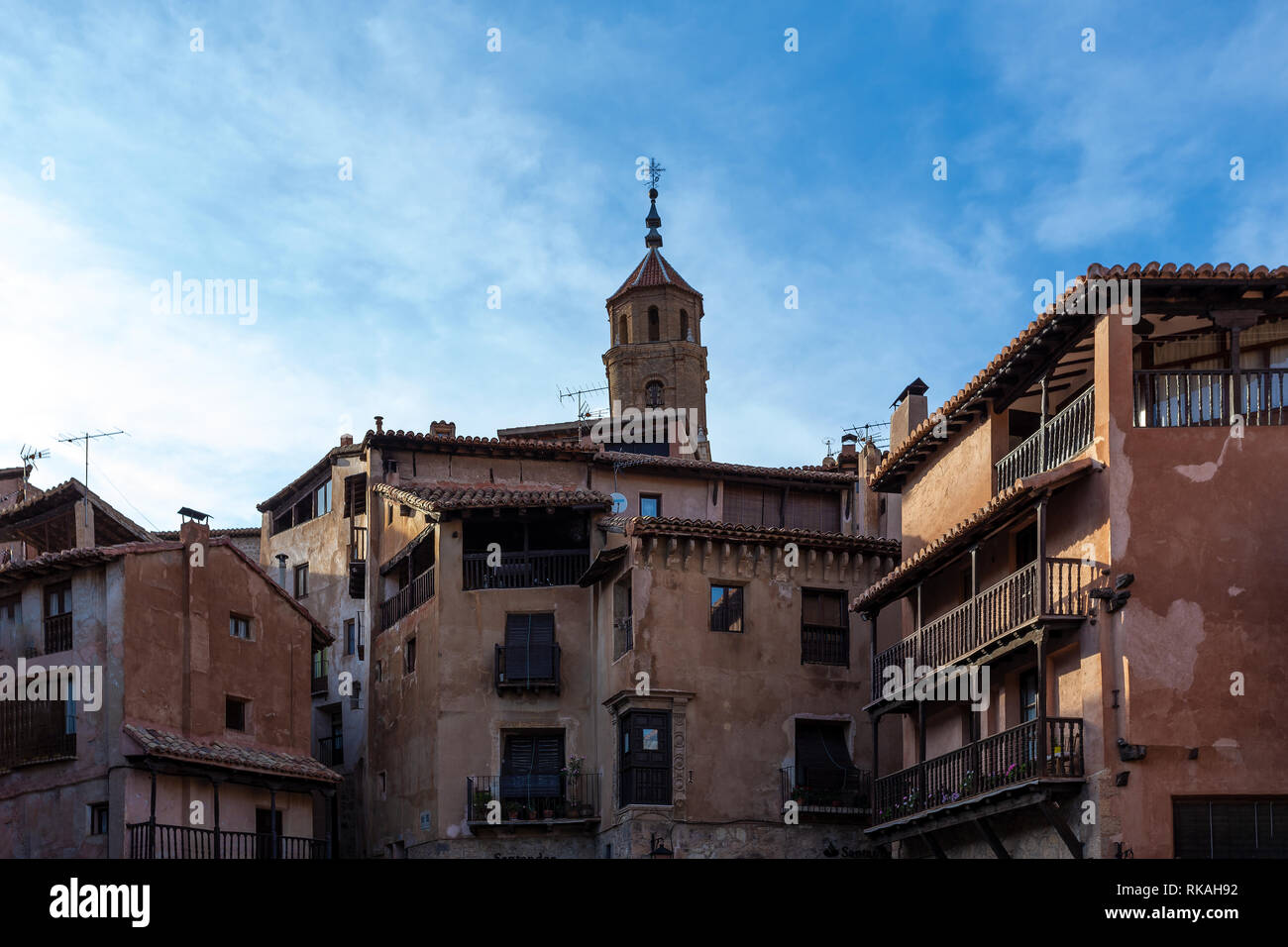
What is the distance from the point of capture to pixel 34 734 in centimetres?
3988

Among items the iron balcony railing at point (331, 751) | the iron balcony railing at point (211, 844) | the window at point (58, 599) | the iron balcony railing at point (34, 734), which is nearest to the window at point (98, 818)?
the iron balcony railing at point (211, 844)

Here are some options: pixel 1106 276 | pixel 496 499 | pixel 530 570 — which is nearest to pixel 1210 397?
pixel 1106 276

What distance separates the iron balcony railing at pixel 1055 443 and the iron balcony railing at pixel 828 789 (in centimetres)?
1038

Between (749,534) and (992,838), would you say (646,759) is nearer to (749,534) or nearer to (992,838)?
(749,534)

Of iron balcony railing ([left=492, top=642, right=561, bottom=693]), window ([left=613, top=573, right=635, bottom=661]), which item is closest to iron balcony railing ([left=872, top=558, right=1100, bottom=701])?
window ([left=613, top=573, right=635, bottom=661])

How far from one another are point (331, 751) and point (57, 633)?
13894mm

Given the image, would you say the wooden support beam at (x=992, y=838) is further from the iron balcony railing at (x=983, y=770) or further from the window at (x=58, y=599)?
the window at (x=58, y=599)

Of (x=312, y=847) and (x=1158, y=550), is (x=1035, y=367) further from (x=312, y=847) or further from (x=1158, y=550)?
(x=312, y=847)

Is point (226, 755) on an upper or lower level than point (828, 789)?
upper

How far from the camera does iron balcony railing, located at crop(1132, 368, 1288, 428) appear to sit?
96.2 feet

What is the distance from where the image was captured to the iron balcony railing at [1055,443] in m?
30.3
